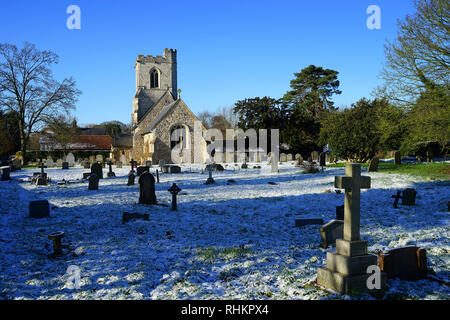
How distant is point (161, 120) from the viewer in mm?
32031

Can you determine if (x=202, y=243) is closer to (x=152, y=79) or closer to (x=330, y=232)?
(x=330, y=232)

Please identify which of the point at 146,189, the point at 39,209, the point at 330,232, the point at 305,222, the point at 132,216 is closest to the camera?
the point at 330,232

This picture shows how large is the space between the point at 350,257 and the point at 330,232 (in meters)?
2.02

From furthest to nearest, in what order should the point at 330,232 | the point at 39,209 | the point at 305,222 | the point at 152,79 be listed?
1. the point at 152,79
2. the point at 39,209
3. the point at 305,222
4. the point at 330,232

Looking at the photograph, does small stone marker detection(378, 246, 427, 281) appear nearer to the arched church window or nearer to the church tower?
the church tower

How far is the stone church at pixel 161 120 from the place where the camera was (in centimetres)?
3234

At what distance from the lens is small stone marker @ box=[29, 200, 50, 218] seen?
27.5ft

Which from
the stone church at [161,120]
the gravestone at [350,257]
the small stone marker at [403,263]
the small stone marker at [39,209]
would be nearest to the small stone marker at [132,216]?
the small stone marker at [39,209]

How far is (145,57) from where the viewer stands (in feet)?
133

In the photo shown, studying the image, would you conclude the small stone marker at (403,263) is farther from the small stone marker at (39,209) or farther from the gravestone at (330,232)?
the small stone marker at (39,209)

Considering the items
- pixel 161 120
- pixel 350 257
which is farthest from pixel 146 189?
pixel 161 120

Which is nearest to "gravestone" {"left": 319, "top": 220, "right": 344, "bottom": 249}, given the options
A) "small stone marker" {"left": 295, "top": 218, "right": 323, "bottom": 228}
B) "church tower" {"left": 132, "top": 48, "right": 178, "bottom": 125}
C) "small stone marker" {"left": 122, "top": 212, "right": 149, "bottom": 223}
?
"small stone marker" {"left": 295, "top": 218, "right": 323, "bottom": 228}

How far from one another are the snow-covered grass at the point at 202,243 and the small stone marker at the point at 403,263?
0.12m
